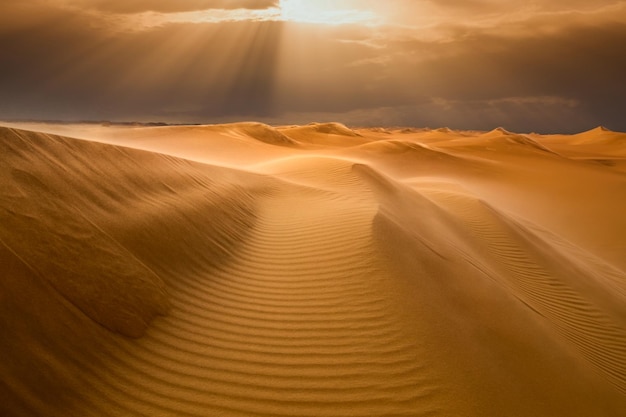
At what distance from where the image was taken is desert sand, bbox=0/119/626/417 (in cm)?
277

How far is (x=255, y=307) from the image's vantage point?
4.04 metres

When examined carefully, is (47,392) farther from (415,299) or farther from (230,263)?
(415,299)

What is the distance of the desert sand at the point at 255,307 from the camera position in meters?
2.77

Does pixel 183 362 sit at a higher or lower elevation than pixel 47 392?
lower

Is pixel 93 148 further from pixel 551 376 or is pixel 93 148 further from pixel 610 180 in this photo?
pixel 610 180

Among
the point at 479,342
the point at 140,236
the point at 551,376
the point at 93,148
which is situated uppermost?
the point at 93,148

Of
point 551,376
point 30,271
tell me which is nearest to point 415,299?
point 551,376

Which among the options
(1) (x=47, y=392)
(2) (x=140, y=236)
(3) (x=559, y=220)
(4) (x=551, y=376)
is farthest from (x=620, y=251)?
(1) (x=47, y=392)

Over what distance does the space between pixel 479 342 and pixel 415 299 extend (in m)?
0.70

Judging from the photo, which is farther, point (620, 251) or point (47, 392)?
point (620, 251)

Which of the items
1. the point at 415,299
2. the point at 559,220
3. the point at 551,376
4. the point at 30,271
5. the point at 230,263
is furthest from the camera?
the point at 559,220

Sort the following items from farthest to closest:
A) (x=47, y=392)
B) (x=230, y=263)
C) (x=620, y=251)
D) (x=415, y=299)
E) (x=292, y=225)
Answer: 1. (x=620, y=251)
2. (x=292, y=225)
3. (x=230, y=263)
4. (x=415, y=299)
5. (x=47, y=392)

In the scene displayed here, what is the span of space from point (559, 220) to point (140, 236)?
1552cm

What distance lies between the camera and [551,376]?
12.0 ft
